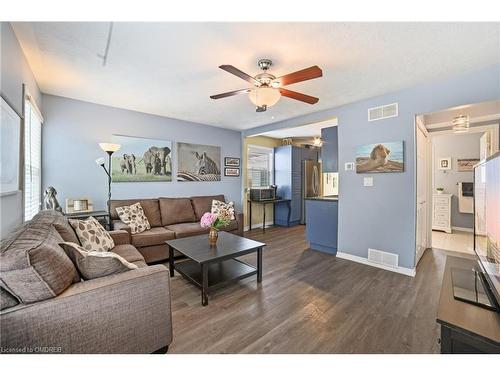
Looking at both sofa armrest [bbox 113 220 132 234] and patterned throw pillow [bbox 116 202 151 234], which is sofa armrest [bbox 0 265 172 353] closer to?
sofa armrest [bbox 113 220 132 234]

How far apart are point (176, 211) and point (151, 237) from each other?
88 centimetres

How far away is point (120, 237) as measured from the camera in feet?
8.54

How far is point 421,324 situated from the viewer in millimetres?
1786

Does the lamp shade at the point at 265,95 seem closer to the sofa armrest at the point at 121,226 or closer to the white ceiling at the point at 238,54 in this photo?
the white ceiling at the point at 238,54

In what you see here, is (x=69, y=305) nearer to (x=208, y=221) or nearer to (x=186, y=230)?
(x=208, y=221)

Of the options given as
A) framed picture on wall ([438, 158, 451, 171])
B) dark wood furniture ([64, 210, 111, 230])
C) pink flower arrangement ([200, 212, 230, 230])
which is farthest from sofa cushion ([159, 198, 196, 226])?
framed picture on wall ([438, 158, 451, 171])

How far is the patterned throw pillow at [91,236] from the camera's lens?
2135 millimetres

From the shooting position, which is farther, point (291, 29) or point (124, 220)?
point (124, 220)

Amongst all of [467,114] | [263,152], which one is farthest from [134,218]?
[467,114]

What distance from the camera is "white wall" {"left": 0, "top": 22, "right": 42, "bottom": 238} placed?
147cm

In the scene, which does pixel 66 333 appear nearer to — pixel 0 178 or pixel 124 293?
pixel 124 293

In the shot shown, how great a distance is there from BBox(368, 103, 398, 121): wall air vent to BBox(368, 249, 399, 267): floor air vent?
6.08ft
